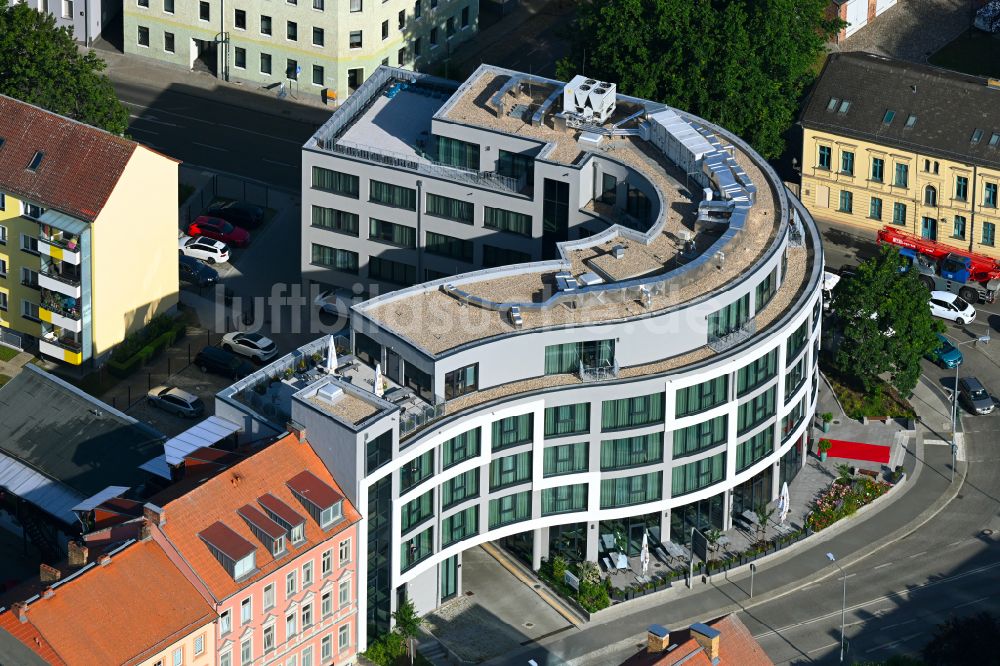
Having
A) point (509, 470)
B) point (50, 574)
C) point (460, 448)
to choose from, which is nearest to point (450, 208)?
point (509, 470)

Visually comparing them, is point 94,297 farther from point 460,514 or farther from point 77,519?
point 460,514

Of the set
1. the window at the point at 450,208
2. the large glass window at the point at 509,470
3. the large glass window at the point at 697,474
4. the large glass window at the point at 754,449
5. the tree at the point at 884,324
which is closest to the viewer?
the large glass window at the point at 509,470

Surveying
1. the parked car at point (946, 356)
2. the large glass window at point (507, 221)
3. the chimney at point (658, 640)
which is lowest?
the parked car at point (946, 356)

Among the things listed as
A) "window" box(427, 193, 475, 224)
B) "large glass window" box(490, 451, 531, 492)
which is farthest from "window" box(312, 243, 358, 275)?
"large glass window" box(490, 451, 531, 492)

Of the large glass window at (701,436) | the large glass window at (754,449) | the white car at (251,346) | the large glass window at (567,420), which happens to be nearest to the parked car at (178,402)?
the white car at (251,346)

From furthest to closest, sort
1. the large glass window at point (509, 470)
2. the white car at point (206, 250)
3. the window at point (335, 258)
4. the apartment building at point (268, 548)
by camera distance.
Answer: the white car at point (206, 250)
the window at point (335, 258)
the large glass window at point (509, 470)
the apartment building at point (268, 548)

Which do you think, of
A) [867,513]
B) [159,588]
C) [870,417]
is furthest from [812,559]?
[159,588]

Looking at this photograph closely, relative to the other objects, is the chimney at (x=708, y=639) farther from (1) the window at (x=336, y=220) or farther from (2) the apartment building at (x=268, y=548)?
(1) the window at (x=336, y=220)
